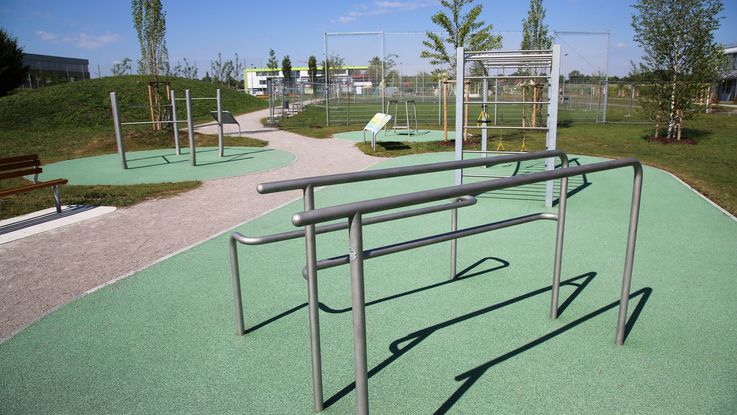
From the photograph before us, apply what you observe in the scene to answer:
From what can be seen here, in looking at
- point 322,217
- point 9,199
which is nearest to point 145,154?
point 9,199

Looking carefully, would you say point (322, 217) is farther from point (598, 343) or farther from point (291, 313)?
point (598, 343)

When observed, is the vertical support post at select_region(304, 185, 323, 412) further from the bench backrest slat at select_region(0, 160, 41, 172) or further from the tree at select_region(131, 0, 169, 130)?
the tree at select_region(131, 0, 169, 130)

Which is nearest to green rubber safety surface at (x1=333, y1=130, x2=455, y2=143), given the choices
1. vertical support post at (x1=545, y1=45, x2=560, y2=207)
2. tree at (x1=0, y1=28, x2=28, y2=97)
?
vertical support post at (x1=545, y1=45, x2=560, y2=207)

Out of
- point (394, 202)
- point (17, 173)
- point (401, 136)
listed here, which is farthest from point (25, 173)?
point (401, 136)

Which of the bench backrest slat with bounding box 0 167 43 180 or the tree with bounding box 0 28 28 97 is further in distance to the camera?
the tree with bounding box 0 28 28 97

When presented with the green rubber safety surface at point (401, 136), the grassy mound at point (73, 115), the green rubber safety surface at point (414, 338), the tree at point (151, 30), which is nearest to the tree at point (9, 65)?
the grassy mound at point (73, 115)

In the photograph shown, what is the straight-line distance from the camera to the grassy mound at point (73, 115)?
47.1ft

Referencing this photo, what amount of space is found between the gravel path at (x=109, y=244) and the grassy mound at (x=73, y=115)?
738cm

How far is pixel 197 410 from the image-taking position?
2.43 metres

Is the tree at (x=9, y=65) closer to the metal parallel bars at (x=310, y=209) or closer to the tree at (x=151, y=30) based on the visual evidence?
the tree at (x=151, y=30)

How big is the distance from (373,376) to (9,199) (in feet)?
24.6

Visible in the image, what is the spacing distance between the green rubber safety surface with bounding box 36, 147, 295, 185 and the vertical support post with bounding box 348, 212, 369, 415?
7869 mm

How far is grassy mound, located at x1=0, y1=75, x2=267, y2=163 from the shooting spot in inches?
565

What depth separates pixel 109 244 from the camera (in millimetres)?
5270
